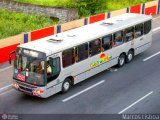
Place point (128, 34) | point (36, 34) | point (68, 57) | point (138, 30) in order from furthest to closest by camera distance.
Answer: point (36, 34) < point (138, 30) < point (128, 34) < point (68, 57)

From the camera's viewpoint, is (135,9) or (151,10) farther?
(151,10)

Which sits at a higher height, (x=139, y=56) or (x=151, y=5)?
(x=151, y=5)

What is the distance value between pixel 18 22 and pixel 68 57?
13.3 meters

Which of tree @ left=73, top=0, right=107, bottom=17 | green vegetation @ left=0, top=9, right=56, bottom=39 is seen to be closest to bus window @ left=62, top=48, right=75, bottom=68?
green vegetation @ left=0, top=9, right=56, bottom=39

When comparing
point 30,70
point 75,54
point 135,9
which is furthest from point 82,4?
point 30,70

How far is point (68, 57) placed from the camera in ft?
64.6

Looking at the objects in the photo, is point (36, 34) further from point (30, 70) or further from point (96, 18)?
point (30, 70)

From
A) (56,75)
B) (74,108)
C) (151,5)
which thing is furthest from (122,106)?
(151,5)

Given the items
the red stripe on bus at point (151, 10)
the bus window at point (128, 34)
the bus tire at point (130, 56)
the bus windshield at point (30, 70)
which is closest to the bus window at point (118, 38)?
the bus window at point (128, 34)

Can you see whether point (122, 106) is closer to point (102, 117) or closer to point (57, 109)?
point (102, 117)

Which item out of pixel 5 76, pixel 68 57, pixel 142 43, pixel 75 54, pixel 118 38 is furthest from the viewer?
pixel 142 43

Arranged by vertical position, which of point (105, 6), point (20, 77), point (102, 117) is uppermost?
point (105, 6)

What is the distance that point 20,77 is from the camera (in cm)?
1895

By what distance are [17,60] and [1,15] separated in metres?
15.6
